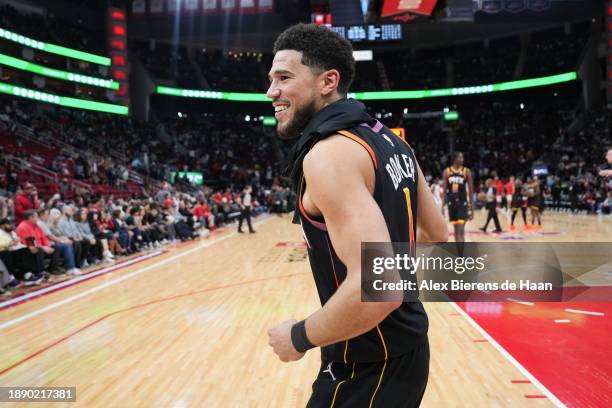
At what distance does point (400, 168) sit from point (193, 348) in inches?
163

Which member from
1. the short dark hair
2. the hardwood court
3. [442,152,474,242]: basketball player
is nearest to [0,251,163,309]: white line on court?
the hardwood court

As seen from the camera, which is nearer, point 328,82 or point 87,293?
point 328,82

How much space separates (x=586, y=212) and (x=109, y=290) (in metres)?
21.0

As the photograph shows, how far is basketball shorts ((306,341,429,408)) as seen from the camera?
1428 mm

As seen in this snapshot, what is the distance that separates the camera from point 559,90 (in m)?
36.8

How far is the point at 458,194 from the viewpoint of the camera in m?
9.00

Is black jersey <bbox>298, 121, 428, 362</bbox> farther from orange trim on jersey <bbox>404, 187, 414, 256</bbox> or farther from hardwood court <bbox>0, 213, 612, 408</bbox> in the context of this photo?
hardwood court <bbox>0, 213, 612, 408</bbox>

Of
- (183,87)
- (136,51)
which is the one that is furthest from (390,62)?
(136,51)

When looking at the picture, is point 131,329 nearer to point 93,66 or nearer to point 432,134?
point 93,66

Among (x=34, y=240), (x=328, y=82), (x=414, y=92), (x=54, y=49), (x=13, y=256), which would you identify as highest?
(x=414, y=92)

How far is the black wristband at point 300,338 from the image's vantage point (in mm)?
1259

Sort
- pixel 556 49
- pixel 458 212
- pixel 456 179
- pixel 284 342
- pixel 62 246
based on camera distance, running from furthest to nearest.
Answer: pixel 556 49, pixel 62 246, pixel 456 179, pixel 458 212, pixel 284 342

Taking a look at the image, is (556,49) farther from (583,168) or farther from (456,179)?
(456,179)

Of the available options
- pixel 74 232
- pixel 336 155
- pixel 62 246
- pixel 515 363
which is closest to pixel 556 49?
pixel 74 232
